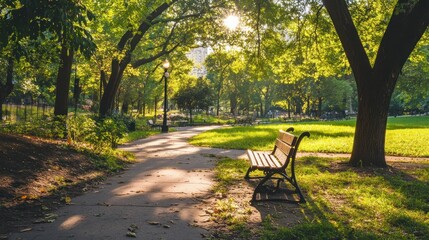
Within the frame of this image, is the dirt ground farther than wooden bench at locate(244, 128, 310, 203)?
No

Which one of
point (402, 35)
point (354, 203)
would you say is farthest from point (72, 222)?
point (402, 35)

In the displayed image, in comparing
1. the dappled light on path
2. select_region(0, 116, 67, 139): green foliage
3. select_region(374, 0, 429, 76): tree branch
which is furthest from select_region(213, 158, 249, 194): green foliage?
select_region(0, 116, 67, 139): green foliage

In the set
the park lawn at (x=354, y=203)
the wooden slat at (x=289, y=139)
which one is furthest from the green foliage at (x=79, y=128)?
the wooden slat at (x=289, y=139)

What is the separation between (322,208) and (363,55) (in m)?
5.24

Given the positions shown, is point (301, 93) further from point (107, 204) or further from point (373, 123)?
point (107, 204)

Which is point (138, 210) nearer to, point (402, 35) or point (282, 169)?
point (282, 169)

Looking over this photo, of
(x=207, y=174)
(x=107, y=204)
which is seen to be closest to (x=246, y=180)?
(x=207, y=174)

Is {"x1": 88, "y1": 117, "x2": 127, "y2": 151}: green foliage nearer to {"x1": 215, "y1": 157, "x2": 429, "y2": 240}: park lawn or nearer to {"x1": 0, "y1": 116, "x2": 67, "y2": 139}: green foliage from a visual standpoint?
{"x1": 0, "y1": 116, "x2": 67, "y2": 139}: green foliage

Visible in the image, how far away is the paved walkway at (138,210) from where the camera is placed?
4.30 meters

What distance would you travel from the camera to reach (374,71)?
9328 mm

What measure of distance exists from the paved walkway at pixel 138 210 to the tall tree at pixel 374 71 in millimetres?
4092

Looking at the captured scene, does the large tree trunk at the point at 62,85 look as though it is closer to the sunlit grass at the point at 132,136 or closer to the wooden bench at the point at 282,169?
the sunlit grass at the point at 132,136

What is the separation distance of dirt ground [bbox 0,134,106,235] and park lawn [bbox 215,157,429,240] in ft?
8.31

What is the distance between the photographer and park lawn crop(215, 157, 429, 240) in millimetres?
4547
